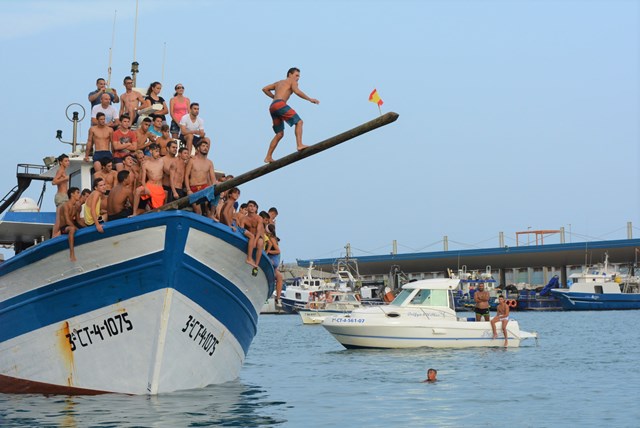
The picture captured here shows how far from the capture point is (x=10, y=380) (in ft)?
58.3

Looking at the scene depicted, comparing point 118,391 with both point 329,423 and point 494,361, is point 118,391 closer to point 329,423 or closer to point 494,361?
point 329,423

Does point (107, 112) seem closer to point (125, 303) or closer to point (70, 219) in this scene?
point (70, 219)

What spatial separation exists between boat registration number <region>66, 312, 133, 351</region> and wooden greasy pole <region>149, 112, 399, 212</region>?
6.43 ft

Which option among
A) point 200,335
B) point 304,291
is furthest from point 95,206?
point 304,291

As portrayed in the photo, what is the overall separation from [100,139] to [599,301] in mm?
73722

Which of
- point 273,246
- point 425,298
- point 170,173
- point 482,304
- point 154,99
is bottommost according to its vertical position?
point 482,304

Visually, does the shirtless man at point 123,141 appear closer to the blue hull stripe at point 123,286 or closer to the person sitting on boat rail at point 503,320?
the blue hull stripe at point 123,286

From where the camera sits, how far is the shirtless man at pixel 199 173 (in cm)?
1697

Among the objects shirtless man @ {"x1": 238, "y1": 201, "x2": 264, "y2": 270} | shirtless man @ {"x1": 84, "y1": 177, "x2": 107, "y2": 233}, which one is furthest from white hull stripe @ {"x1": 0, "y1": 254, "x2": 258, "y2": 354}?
shirtless man @ {"x1": 84, "y1": 177, "x2": 107, "y2": 233}

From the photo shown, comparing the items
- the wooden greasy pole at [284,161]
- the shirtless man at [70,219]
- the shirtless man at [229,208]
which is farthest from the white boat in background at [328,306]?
the wooden greasy pole at [284,161]

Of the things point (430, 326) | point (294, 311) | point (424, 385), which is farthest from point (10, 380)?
point (294, 311)

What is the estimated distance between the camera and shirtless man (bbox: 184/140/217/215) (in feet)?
55.7

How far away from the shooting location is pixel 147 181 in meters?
17.1

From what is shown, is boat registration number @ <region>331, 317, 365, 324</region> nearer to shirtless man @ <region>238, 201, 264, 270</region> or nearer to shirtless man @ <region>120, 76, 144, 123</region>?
shirtless man @ <region>120, 76, 144, 123</region>
